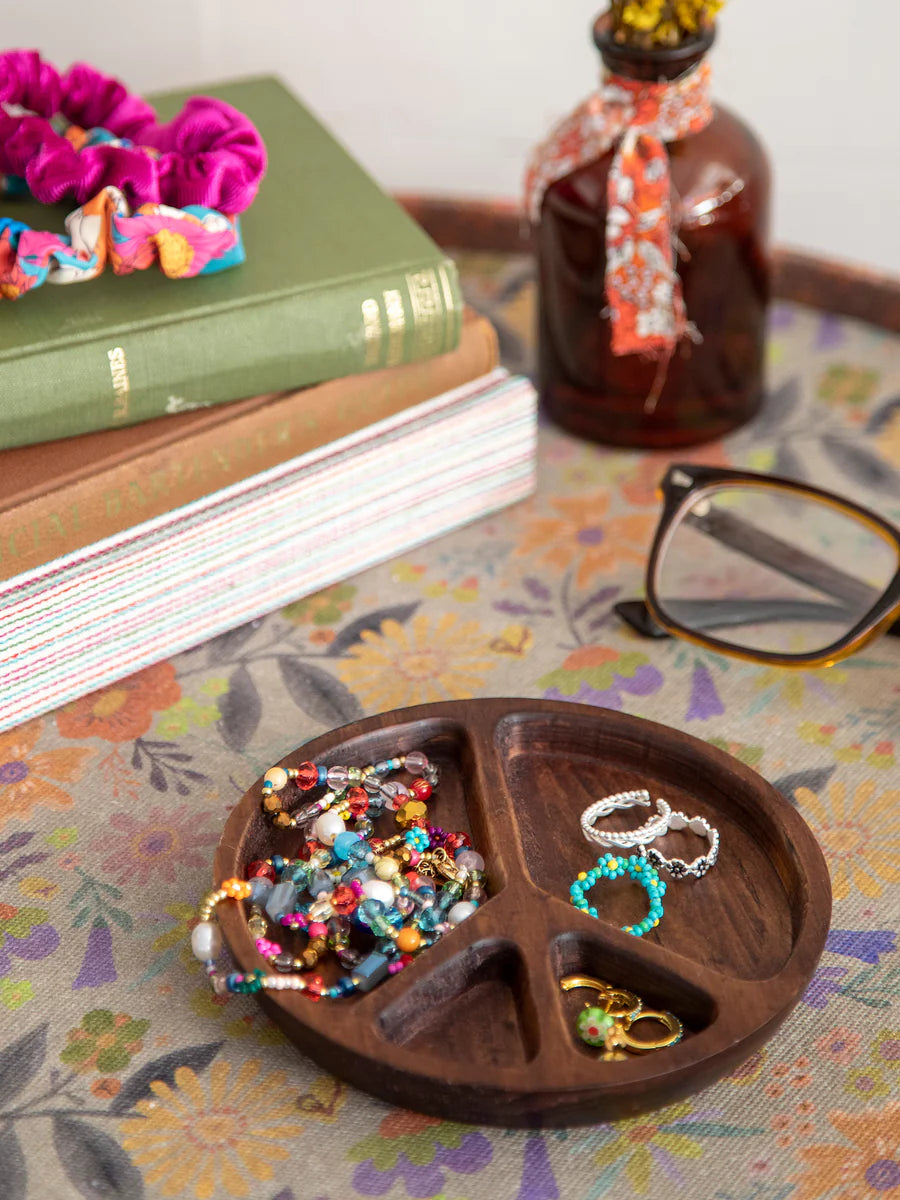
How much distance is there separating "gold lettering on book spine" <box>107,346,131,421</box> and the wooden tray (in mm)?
202

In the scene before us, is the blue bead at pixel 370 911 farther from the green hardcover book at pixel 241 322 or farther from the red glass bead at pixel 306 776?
the green hardcover book at pixel 241 322

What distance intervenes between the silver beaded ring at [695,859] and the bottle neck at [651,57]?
1.34 ft

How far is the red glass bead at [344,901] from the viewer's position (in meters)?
0.55

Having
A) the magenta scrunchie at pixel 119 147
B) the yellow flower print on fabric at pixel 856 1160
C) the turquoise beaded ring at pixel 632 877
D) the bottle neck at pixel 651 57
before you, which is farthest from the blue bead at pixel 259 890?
the bottle neck at pixel 651 57

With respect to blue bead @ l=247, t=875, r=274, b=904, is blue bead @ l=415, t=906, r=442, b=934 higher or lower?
lower

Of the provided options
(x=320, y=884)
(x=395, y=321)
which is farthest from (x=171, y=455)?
(x=320, y=884)

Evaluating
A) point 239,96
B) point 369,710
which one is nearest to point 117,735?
point 369,710

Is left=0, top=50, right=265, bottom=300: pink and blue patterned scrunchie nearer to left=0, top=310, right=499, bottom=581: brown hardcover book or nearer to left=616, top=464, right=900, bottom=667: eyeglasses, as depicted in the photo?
left=0, top=310, right=499, bottom=581: brown hardcover book

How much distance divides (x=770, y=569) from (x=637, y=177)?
23 centimetres

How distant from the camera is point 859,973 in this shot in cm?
56

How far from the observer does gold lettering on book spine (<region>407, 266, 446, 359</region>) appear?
0.72 metres

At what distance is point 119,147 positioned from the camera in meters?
0.72

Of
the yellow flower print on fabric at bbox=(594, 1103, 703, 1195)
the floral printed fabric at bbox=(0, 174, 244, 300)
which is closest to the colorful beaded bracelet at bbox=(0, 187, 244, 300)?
the floral printed fabric at bbox=(0, 174, 244, 300)

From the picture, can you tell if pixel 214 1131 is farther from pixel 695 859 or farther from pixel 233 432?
pixel 233 432
